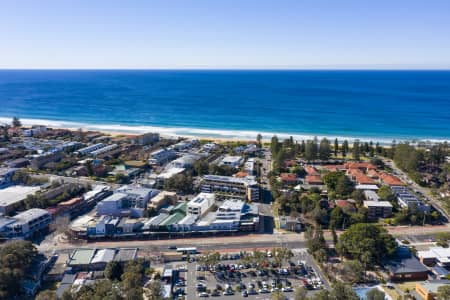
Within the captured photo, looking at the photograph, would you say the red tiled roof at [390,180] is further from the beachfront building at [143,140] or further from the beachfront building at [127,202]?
the beachfront building at [143,140]

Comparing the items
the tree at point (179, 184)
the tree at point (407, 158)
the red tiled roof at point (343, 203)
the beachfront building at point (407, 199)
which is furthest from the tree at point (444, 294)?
the tree at point (407, 158)

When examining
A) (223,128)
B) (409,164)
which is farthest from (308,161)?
(223,128)

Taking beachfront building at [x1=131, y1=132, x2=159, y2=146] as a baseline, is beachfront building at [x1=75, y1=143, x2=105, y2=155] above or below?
below

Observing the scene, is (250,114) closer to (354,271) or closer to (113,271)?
(354,271)

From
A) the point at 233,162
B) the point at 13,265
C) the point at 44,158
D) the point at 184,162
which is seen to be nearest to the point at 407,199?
the point at 233,162

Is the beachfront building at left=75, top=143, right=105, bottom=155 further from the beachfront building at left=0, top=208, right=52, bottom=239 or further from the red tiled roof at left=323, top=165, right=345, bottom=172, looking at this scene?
the red tiled roof at left=323, top=165, right=345, bottom=172

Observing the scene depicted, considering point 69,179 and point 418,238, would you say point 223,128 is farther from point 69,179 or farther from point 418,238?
point 418,238

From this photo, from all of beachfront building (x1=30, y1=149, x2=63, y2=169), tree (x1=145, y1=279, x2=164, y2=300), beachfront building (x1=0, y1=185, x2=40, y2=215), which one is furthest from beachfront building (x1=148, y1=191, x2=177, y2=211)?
beachfront building (x1=30, y1=149, x2=63, y2=169)
